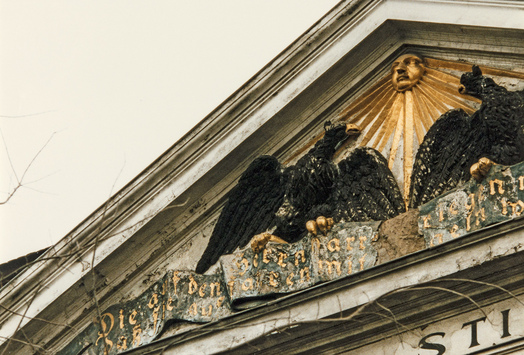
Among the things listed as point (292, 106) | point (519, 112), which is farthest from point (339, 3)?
point (519, 112)

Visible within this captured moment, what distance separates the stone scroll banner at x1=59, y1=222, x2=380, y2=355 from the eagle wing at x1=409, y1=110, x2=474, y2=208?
0.44 meters

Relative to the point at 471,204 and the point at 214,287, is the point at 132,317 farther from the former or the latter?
the point at 471,204

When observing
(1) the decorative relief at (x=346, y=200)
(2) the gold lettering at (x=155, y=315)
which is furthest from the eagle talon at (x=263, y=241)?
(2) the gold lettering at (x=155, y=315)

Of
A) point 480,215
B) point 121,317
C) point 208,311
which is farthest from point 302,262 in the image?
point 121,317

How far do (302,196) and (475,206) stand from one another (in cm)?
154

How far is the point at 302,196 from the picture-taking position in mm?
10477

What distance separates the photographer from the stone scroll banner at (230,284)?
9.93 meters

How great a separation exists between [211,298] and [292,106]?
1640 mm

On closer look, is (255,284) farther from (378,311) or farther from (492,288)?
(492,288)

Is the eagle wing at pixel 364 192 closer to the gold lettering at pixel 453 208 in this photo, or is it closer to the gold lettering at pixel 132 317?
the gold lettering at pixel 453 208

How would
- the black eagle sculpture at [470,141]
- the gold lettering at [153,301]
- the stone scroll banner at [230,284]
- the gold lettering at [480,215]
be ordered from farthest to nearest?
1. the gold lettering at [153,301]
2. the stone scroll banner at [230,284]
3. the black eagle sculpture at [470,141]
4. the gold lettering at [480,215]

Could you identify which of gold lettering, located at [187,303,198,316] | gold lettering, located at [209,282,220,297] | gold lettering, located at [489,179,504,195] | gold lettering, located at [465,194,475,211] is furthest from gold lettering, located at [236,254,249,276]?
gold lettering, located at [489,179,504,195]

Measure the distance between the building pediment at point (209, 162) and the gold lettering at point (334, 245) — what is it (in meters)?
1.18

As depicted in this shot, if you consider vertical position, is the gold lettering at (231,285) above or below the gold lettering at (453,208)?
above
